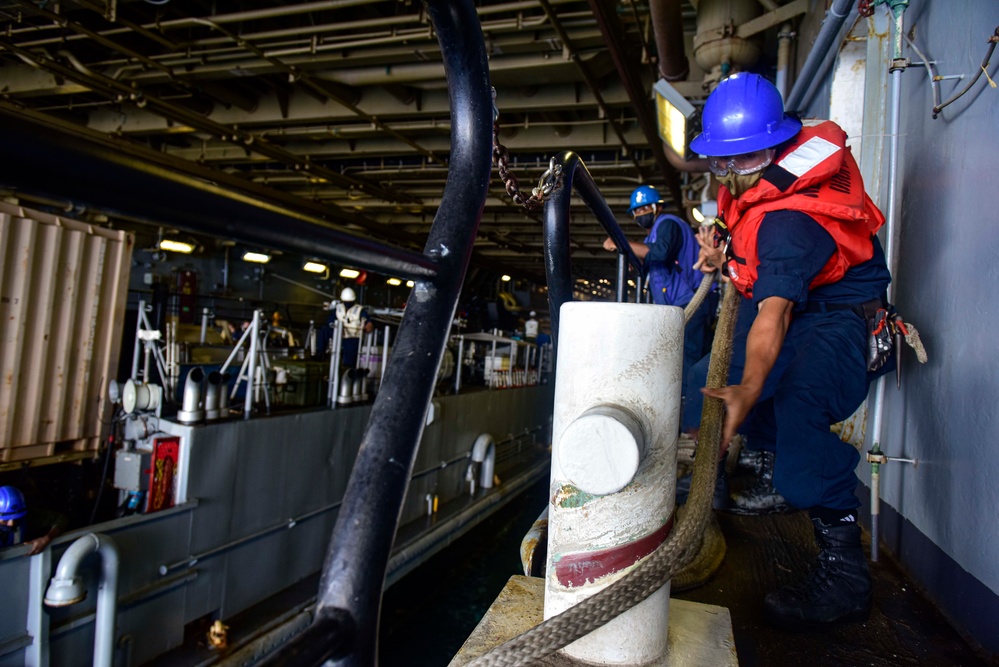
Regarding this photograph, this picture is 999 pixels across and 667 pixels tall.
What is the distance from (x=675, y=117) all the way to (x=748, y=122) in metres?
3.84

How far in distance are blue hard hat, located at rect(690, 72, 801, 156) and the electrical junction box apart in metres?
5.06

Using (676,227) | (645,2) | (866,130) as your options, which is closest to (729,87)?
(866,130)

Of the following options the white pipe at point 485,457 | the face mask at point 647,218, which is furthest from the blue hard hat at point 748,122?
the white pipe at point 485,457

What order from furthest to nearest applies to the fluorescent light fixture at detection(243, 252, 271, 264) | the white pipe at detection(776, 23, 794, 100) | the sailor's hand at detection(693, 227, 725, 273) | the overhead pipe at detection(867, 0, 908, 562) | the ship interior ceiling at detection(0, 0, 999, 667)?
the fluorescent light fixture at detection(243, 252, 271, 264)
the white pipe at detection(776, 23, 794, 100)
the sailor's hand at detection(693, 227, 725, 273)
the overhead pipe at detection(867, 0, 908, 562)
the ship interior ceiling at detection(0, 0, 999, 667)

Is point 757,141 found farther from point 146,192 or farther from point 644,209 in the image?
point 644,209

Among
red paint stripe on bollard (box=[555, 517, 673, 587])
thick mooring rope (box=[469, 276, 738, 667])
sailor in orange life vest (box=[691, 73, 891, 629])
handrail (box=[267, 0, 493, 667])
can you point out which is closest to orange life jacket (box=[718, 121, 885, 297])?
sailor in orange life vest (box=[691, 73, 891, 629])

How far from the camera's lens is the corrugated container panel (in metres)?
4.84

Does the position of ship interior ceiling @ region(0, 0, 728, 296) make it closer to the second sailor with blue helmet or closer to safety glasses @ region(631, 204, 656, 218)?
safety glasses @ region(631, 204, 656, 218)

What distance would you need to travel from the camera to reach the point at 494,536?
10328 mm

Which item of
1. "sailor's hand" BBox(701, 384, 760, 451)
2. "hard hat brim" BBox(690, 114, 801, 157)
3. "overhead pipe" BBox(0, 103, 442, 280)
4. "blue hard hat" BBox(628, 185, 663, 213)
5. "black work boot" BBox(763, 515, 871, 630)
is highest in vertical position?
"blue hard hat" BBox(628, 185, 663, 213)

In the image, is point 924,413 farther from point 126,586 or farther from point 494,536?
point 494,536

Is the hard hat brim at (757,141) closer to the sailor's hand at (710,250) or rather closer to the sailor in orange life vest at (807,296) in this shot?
the sailor in orange life vest at (807,296)

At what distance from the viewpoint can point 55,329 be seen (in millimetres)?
5184

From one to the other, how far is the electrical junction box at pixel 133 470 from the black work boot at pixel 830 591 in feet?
16.6
